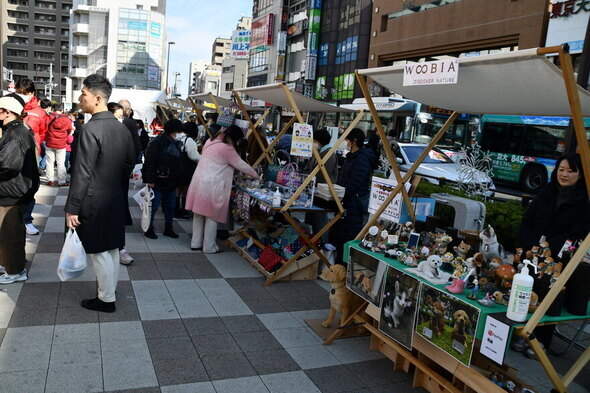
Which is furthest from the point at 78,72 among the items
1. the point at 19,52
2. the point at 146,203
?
the point at 146,203

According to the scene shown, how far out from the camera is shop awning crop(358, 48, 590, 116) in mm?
2357

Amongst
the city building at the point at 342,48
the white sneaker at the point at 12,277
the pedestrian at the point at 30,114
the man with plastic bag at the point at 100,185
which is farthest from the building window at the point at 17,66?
the man with plastic bag at the point at 100,185

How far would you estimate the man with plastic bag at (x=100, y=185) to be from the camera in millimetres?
3541

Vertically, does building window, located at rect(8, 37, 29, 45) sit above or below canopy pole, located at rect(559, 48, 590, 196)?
above

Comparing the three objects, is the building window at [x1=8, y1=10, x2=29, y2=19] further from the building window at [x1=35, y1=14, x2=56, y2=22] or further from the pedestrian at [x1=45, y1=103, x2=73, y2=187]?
the pedestrian at [x1=45, y1=103, x2=73, y2=187]

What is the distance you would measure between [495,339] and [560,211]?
5.98 ft

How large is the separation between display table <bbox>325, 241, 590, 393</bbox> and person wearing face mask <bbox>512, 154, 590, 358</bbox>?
1.07m

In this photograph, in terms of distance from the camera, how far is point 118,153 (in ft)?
12.2

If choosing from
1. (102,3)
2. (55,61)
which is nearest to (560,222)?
(102,3)

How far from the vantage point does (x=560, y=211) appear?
3662 mm

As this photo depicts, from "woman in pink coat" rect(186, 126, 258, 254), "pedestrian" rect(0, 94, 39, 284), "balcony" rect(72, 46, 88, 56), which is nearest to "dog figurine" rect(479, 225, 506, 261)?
"woman in pink coat" rect(186, 126, 258, 254)

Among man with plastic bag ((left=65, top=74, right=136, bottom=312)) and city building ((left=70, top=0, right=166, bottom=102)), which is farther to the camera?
city building ((left=70, top=0, right=166, bottom=102))

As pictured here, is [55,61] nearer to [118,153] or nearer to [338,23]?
[338,23]

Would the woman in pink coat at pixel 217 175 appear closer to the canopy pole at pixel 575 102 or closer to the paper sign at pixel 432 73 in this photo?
the paper sign at pixel 432 73
